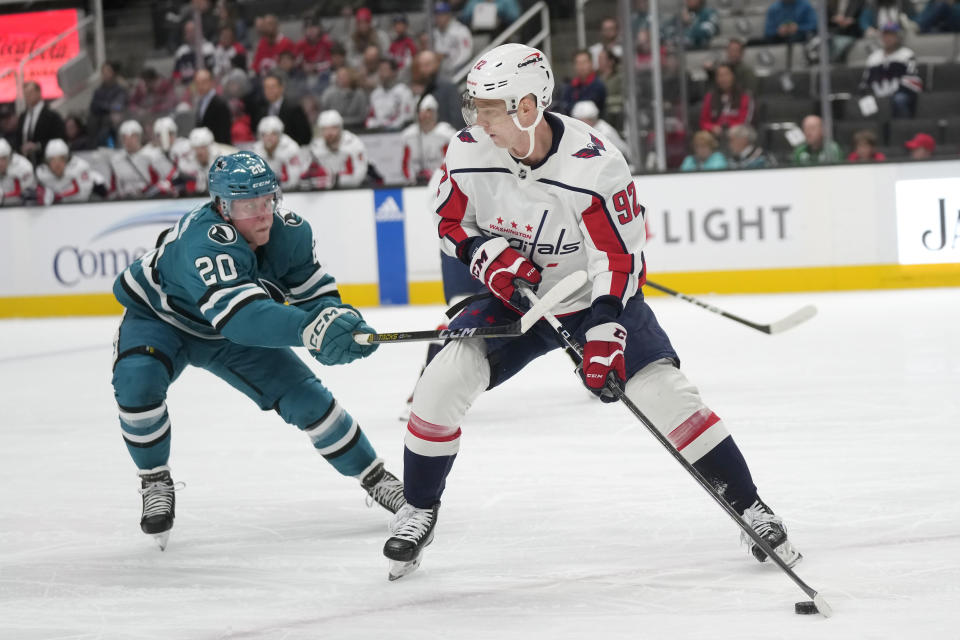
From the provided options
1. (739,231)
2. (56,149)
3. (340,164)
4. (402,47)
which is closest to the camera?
(739,231)

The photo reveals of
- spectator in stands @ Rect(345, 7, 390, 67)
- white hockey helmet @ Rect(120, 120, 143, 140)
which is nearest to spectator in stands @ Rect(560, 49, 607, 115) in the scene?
spectator in stands @ Rect(345, 7, 390, 67)

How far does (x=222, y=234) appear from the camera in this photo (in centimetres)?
304

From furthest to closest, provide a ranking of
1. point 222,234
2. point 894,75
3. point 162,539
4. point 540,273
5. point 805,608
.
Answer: point 894,75, point 162,539, point 222,234, point 540,273, point 805,608

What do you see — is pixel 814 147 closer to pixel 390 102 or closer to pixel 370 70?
pixel 390 102

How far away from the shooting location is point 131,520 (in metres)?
3.54

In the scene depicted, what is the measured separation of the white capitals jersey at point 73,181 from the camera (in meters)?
10.4

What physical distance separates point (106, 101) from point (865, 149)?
657 cm

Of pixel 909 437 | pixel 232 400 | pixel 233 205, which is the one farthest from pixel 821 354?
pixel 233 205

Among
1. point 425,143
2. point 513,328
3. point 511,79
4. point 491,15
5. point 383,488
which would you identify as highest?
point 491,15

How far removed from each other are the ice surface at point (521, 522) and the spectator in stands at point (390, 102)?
196 inches

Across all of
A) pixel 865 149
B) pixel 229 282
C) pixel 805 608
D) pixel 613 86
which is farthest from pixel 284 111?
pixel 805 608

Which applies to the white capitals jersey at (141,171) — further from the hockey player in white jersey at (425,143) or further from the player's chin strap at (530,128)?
the player's chin strap at (530,128)

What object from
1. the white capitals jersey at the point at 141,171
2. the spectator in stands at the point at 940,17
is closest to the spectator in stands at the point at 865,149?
the spectator in stands at the point at 940,17

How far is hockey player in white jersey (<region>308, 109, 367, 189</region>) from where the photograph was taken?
967 centimetres
